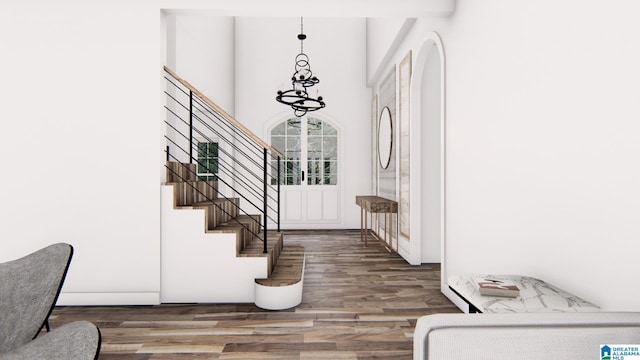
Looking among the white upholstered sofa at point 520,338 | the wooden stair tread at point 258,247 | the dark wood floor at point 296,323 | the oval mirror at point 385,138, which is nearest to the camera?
the white upholstered sofa at point 520,338

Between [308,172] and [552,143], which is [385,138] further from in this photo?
[552,143]

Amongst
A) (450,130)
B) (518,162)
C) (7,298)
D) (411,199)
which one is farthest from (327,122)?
(7,298)

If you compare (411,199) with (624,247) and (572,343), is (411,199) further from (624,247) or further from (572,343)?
(572,343)

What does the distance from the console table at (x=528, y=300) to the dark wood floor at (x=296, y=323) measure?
30.9 inches

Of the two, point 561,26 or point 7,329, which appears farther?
point 561,26

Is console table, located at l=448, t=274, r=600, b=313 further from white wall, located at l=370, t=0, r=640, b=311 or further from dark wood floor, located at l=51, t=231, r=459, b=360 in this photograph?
dark wood floor, located at l=51, t=231, r=459, b=360

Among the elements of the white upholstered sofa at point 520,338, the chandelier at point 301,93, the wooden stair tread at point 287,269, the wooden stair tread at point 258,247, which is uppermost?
the chandelier at point 301,93

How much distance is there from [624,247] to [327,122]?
6.46 metres

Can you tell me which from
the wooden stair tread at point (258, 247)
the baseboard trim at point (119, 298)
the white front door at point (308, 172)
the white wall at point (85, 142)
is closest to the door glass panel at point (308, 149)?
the white front door at point (308, 172)

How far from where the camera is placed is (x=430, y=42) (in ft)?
13.0

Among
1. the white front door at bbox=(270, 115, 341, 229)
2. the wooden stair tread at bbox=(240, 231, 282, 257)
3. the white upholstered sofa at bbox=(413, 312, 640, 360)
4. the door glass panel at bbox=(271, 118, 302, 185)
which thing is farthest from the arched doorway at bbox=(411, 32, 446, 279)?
the door glass panel at bbox=(271, 118, 302, 185)

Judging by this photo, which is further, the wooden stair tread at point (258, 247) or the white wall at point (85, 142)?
the wooden stair tread at point (258, 247)

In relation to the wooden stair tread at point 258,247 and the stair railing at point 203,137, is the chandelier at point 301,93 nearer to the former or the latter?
the stair railing at point 203,137

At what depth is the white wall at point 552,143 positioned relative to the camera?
1516 millimetres
